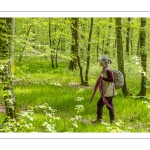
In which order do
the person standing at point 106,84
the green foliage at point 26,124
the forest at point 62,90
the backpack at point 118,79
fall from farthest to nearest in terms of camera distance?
the backpack at point 118,79 → the person standing at point 106,84 → the forest at point 62,90 → the green foliage at point 26,124

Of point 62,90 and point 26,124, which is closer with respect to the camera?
point 26,124

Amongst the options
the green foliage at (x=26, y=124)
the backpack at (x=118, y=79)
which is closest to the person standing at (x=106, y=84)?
the backpack at (x=118, y=79)

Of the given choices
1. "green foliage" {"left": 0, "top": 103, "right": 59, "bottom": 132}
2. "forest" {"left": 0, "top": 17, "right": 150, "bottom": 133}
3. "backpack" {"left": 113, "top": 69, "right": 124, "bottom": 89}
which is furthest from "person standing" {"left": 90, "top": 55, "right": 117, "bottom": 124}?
"green foliage" {"left": 0, "top": 103, "right": 59, "bottom": 132}

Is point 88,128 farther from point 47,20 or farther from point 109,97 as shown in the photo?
point 47,20

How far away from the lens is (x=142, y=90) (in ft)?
36.2

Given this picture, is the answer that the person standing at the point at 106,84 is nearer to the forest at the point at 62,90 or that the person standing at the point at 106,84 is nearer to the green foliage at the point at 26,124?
the forest at the point at 62,90

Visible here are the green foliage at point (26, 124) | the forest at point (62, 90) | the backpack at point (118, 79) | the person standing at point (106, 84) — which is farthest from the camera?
the backpack at point (118, 79)

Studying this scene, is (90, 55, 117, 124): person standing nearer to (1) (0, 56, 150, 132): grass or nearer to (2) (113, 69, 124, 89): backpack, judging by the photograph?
(2) (113, 69, 124, 89): backpack

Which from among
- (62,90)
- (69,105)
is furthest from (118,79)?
(62,90)

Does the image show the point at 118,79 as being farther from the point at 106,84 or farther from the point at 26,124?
the point at 26,124

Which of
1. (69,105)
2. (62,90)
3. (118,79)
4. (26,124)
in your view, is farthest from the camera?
(62,90)

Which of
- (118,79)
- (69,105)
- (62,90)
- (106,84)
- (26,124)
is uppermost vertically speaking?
(118,79)

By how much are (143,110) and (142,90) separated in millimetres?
1772
